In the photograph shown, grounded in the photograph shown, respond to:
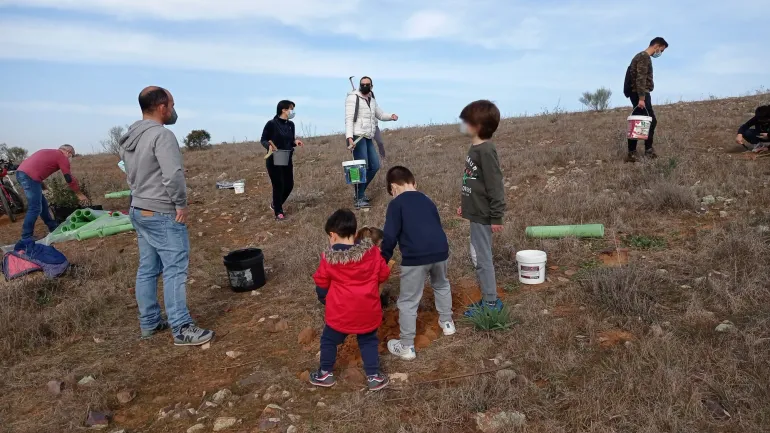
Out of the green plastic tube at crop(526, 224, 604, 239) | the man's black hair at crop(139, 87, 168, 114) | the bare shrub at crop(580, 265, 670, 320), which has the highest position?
the man's black hair at crop(139, 87, 168, 114)

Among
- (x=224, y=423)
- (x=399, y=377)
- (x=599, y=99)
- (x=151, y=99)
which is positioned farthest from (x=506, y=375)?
(x=599, y=99)

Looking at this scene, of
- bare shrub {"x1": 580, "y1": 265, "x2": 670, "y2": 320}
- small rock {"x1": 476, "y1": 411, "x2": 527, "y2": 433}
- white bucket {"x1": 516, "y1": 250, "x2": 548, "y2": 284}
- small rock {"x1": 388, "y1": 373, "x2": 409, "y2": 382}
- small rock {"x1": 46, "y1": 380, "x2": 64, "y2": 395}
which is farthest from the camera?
white bucket {"x1": 516, "y1": 250, "x2": 548, "y2": 284}

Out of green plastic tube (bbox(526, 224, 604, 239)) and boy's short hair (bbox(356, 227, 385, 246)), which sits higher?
boy's short hair (bbox(356, 227, 385, 246))

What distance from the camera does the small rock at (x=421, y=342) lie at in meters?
3.43

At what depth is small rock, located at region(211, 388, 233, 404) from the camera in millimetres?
2972

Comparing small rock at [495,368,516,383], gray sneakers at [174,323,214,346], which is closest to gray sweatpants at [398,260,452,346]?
small rock at [495,368,516,383]

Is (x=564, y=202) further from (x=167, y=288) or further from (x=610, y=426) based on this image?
(x=167, y=288)

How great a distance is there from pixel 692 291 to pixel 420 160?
675 centimetres

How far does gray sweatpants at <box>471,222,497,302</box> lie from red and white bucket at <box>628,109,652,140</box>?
4839mm

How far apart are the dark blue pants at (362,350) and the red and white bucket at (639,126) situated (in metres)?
5.90

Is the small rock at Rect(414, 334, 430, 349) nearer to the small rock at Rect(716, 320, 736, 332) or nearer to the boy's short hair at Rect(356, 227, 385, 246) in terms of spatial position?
→ the boy's short hair at Rect(356, 227, 385, 246)

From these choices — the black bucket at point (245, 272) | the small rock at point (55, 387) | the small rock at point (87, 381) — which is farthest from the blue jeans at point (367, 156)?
the small rock at point (55, 387)

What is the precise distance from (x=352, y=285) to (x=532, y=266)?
6.16 ft

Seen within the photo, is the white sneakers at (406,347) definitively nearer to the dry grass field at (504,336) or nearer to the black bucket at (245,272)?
the dry grass field at (504,336)
